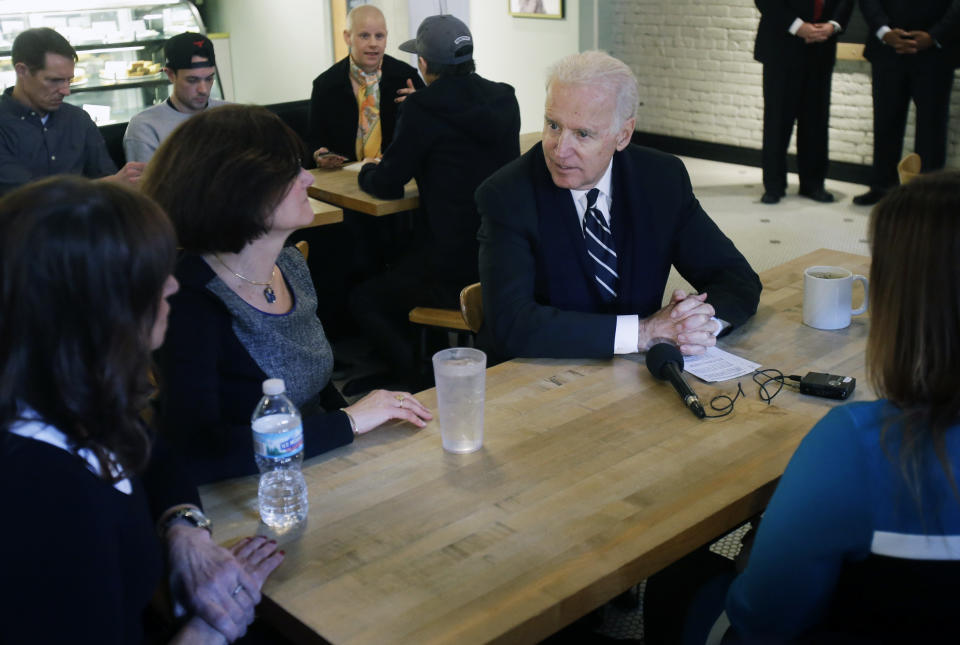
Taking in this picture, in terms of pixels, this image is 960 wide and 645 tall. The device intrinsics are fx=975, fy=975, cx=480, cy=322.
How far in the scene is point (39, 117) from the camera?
4004mm

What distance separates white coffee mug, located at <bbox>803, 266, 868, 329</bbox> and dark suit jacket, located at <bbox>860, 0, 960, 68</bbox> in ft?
13.7

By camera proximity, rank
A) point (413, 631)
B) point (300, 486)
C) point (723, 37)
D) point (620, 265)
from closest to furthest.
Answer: point (413, 631), point (300, 486), point (620, 265), point (723, 37)

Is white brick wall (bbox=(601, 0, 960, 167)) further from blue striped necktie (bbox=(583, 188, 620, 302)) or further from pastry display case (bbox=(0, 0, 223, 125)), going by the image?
blue striped necktie (bbox=(583, 188, 620, 302))

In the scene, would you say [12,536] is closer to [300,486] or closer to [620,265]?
[300,486]

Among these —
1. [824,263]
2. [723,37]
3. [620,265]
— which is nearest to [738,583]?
[620,265]

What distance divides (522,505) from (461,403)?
0.74ft

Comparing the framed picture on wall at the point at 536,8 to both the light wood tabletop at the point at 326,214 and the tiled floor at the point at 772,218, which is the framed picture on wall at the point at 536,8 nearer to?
the tiled floor at the point at 772,218

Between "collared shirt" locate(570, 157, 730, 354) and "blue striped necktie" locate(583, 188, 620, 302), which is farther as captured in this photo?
"blue striped necktie" locate(583, 188, 620, 302)

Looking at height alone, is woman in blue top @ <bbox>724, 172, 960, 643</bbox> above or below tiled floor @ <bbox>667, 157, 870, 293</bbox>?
above

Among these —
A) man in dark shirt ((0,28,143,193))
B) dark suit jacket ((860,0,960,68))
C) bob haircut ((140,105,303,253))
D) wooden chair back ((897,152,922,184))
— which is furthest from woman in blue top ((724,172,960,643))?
dark suit jacket ((860,0,960,68))

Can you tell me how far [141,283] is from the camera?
1.14 meters

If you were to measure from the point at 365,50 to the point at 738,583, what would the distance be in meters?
3.58

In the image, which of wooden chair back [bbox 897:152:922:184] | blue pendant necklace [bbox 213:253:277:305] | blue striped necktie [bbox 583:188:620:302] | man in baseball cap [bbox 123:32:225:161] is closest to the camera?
blue pendant necklace [bbox 213:253:277:305]

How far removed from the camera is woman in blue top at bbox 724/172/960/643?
3.63ft
